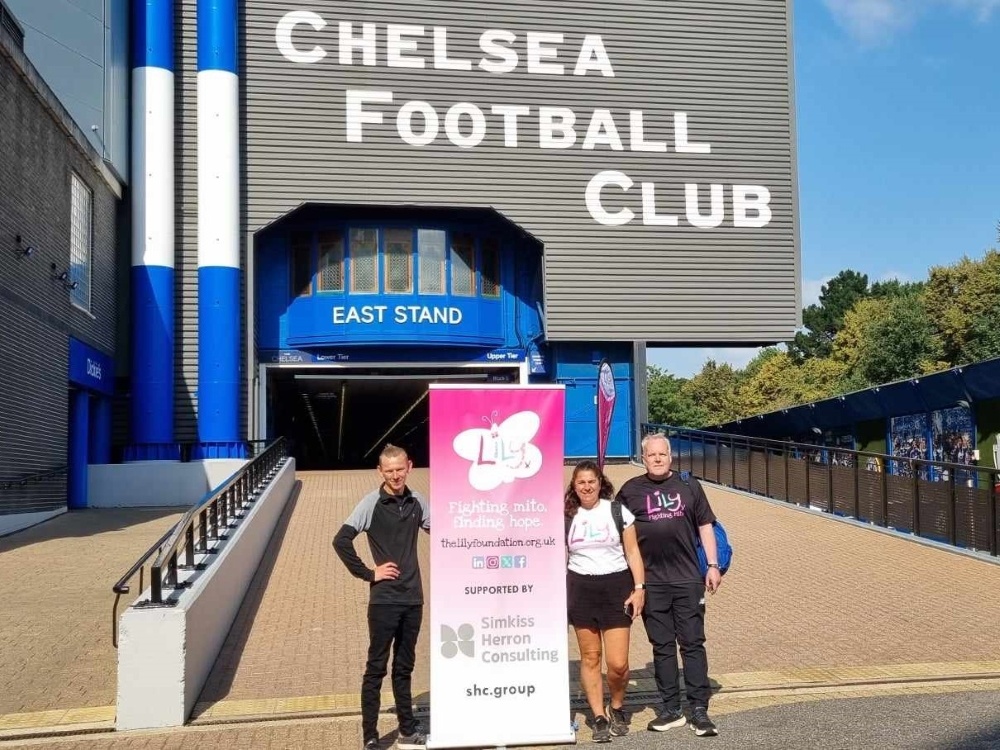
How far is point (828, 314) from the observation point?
9119 cm

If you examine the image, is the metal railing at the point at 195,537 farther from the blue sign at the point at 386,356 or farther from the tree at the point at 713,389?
the tree at the point at 713,389

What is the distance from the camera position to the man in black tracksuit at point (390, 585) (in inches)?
260

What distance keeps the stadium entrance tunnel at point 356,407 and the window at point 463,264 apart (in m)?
2.10

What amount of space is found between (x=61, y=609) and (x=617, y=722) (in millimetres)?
6552

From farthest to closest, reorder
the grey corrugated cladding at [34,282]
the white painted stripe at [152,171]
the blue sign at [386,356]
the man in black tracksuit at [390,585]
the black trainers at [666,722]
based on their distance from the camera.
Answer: the blue sign at [386,356], the white painted stripe at [152,171], the grey corrugated cladding at [34,282], the black trainers at [666,722], the man in black tracksuit at [390,585]

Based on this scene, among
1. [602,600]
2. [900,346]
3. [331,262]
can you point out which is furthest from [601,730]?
A: [900,346]

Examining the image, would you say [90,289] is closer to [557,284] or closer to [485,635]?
[557,284]

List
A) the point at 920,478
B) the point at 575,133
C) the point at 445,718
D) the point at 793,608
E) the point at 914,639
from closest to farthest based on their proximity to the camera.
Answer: the point at 445,718 → the point at 914,639 → the point at 793,608 → the point at 920,478 → the point at 575,133

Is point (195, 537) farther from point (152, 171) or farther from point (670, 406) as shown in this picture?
point (670, 406)

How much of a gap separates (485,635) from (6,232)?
1327 centimetres

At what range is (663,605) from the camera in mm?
7211

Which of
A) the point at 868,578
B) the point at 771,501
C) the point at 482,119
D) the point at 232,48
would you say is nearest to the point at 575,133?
the point at 482,119

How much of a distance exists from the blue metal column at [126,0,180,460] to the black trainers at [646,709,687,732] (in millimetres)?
19983

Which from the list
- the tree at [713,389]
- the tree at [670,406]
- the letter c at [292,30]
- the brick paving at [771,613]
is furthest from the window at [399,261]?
the tree at [713,389]
